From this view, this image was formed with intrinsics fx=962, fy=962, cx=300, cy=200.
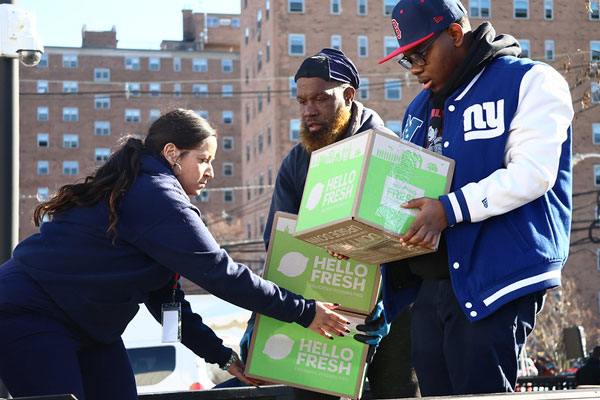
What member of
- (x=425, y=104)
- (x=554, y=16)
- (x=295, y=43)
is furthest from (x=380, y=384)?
(x=554, y=16)

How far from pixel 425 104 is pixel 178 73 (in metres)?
89.1

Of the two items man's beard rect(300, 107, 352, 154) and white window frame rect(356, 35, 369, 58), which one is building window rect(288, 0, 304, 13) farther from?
man's beard rect(300, 107, 352, 154)

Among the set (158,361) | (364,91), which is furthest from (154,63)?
(158,361)

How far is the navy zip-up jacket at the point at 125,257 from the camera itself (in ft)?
12.2

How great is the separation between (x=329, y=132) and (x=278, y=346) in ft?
3.84

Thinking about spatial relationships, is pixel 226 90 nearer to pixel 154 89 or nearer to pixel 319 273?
pixel 154 89

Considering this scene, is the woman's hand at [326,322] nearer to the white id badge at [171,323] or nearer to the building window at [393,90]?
the white id badge at [171,323]

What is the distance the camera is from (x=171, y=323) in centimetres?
410

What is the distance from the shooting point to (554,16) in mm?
63969

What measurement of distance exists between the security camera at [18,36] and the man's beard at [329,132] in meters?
3.31

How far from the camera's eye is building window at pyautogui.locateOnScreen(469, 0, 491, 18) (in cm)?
6253

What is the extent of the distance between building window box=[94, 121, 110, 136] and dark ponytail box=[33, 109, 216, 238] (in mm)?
87039

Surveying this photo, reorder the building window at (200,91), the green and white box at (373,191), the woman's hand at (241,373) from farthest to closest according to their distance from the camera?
the building window at (200,91) < the woman's hand at (241,373) < the green and white box at (373,191)

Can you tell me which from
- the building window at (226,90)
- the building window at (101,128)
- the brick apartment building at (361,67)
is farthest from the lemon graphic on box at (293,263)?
the building window at (101,128)
